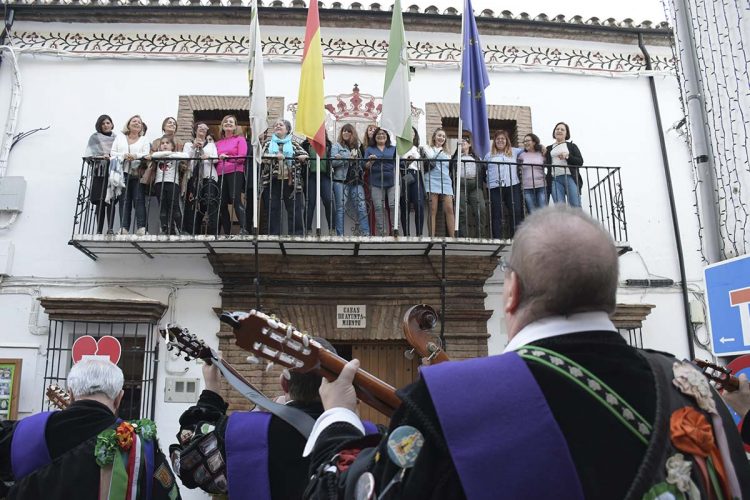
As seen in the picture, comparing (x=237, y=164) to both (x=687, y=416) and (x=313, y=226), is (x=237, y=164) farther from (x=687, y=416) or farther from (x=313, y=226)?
(x=687, y=416)

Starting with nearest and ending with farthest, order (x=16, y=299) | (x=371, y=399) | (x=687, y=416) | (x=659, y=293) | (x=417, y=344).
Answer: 1. (x=687, y=416)
2. (x=371, y=399)
3. (x=417, y=344)
4. (x=16, y=299)
5. (x=659, y=293)

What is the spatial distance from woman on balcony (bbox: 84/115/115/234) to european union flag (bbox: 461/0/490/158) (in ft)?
14.0

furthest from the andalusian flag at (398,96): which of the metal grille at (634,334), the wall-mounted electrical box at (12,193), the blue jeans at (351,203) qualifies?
the wall-mounted electrical box at (12,193)

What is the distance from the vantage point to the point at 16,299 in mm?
7324

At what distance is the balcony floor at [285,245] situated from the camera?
6.98m

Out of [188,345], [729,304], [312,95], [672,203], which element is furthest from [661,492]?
[672,203]

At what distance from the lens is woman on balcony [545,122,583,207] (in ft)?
25.4

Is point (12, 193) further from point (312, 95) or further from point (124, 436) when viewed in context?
point (124, 436)

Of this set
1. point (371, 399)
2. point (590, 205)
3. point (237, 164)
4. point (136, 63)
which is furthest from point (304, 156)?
point (371, 399)

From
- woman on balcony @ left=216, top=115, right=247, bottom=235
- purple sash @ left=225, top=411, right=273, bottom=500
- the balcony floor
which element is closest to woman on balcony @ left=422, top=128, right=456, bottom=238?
the balcony floor

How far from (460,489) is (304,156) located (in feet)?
21.1

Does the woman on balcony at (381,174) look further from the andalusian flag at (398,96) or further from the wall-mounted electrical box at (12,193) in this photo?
the wall-mounted electrical box at (12,193)

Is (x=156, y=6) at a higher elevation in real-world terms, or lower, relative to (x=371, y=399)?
higher

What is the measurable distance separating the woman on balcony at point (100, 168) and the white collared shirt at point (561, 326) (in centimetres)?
659
